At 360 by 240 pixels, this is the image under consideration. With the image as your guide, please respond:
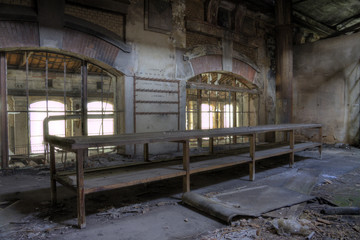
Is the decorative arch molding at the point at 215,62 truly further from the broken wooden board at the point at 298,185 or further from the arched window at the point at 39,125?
the arched window at the point at 39,125

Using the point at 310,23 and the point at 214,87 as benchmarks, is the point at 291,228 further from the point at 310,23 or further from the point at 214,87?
the point at 310,23

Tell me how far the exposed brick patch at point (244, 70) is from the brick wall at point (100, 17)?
13.5 ft

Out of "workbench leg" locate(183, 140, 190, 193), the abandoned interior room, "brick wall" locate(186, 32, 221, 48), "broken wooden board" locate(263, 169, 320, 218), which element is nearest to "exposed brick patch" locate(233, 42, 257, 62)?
the abandoned interior room

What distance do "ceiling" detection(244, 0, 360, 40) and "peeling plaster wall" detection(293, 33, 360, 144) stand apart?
2.66 feet

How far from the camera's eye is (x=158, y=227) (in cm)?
274

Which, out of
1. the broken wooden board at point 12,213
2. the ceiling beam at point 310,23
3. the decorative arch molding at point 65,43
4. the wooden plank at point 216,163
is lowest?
the broken wooden board at point 12,213

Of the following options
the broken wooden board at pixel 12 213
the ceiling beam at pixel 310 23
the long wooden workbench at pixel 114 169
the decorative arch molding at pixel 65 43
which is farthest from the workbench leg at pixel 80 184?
the ceiling beam at pixel 310 23

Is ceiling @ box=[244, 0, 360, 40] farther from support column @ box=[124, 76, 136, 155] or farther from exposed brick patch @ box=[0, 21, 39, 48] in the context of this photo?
exposed brick patch @ box=[0, 21, 39, 48]

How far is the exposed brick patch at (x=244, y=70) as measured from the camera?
8508 millimetres

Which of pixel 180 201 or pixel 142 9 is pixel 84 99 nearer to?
pixel 142 9

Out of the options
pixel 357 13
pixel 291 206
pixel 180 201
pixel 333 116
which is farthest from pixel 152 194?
pixel 357 13

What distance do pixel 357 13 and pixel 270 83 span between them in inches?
190

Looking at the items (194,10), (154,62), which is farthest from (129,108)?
(194,10)

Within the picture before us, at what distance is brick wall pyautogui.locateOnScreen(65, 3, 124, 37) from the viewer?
17.5 feet
